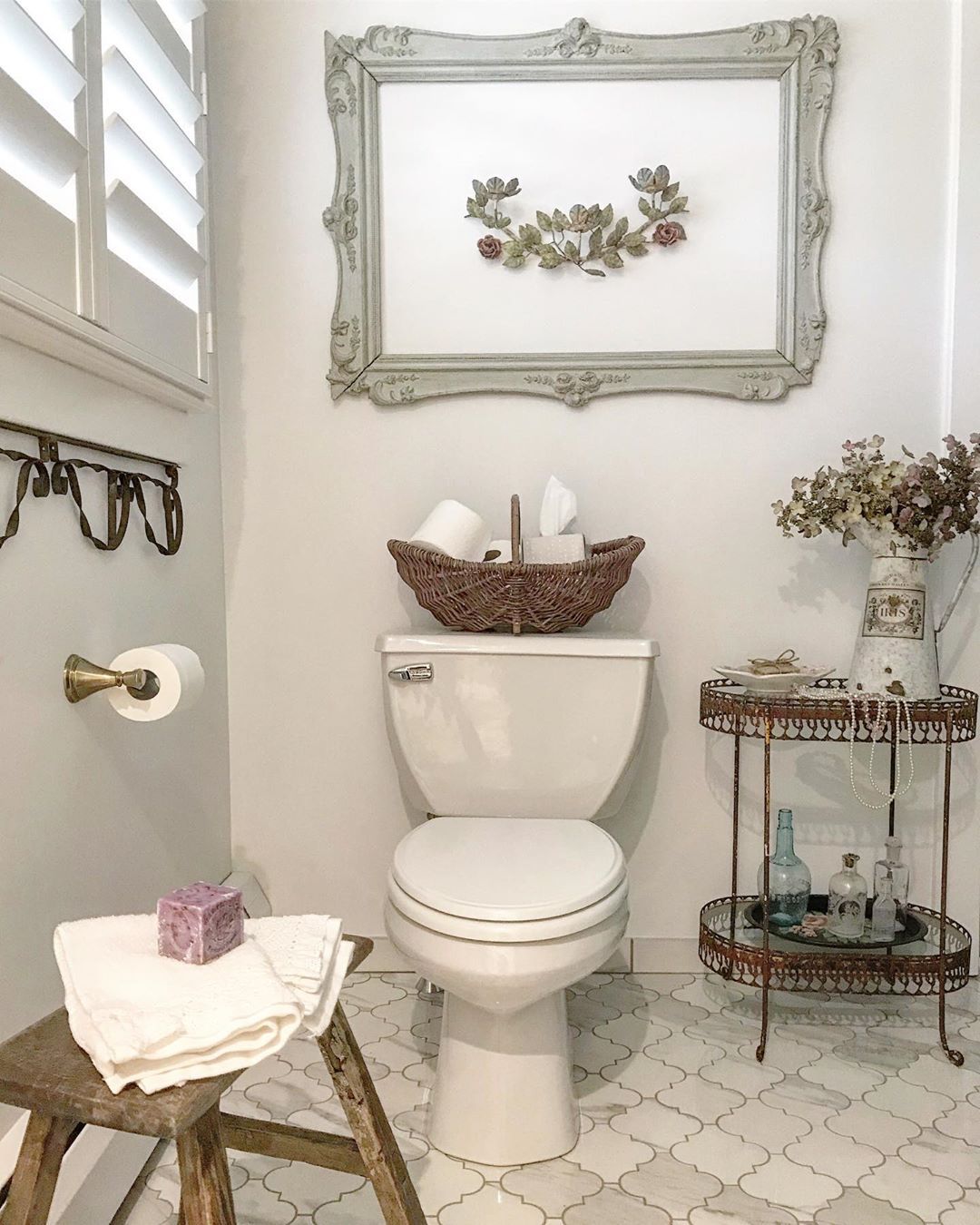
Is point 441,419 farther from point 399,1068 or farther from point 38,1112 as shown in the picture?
point 38,1112

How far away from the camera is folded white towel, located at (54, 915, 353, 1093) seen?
Result: 2.75 feet

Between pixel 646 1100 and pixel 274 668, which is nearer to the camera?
pixel 646 1100

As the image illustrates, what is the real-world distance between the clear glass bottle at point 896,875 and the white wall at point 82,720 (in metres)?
1.32

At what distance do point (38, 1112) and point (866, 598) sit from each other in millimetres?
1581

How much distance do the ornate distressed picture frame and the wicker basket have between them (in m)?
0.37

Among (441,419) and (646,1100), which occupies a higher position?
(441,419)

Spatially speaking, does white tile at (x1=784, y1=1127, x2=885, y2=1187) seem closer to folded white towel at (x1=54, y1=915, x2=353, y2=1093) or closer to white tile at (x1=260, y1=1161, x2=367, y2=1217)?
white tile at (x1=260, y1=1161, x2=367, y2=1217)

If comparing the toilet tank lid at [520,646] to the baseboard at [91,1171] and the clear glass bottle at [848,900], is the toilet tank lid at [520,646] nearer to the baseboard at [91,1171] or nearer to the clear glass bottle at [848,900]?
the clear glass bottle at [848,900]

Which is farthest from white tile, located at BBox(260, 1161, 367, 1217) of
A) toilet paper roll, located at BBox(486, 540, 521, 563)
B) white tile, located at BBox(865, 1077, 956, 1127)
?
toilet paper roll, located at BBox(486, 540, 521, 563)

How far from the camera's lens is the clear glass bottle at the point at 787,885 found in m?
1.94

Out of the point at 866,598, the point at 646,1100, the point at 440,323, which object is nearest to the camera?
the point at 646,1100

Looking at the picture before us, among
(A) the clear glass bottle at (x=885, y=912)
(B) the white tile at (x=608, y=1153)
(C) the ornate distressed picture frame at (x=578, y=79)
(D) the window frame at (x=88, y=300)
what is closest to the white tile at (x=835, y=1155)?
(B) the white tile at (x=608, y=1153)

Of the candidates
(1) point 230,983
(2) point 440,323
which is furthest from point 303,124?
(1) point 230,983

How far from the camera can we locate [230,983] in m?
0.93
